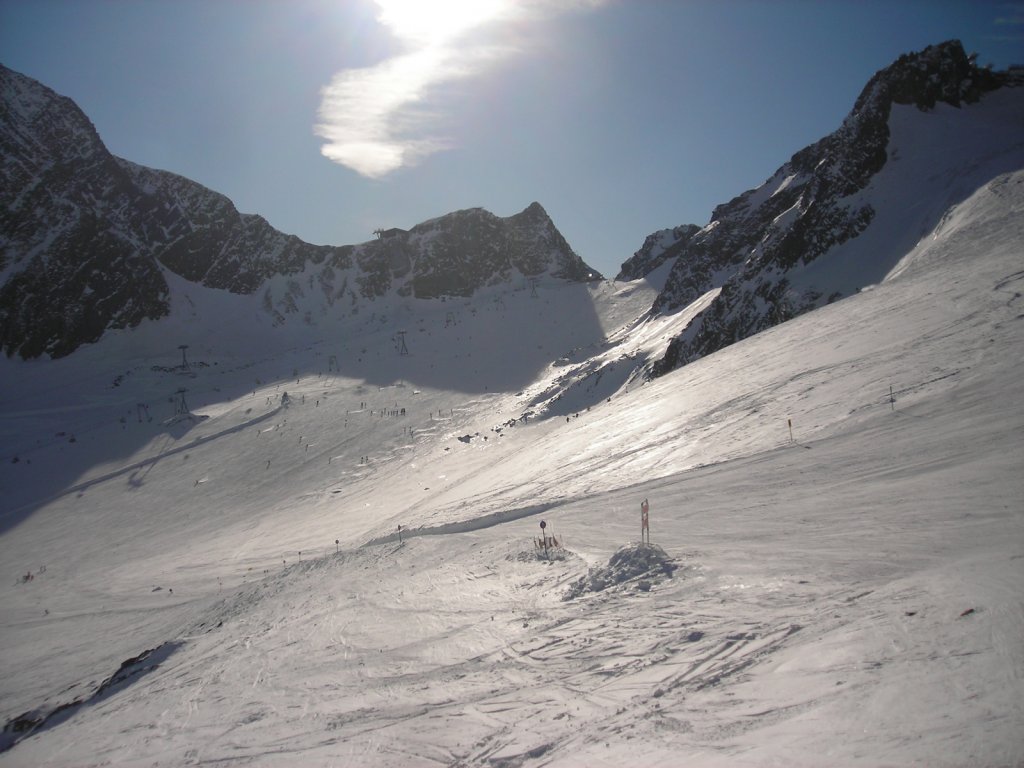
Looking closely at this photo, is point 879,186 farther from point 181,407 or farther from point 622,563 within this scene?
point 181,407

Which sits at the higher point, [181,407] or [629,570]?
[181,407]

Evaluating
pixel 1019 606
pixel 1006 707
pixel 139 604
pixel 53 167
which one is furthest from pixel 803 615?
pixel 53 167

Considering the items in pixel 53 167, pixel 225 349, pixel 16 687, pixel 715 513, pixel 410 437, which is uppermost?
pixel 53 167

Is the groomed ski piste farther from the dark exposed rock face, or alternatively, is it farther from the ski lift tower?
the dark exposed rock face

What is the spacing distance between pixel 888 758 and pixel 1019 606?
2.70 metres

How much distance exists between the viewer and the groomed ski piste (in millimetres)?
5918

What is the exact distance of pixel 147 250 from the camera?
299 feet

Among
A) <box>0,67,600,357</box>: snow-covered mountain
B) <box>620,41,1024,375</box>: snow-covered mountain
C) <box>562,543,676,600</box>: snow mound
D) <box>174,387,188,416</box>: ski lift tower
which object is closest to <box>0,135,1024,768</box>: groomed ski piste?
<box>562,543,676,600</box>: snow mound

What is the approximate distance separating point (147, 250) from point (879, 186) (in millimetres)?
94949

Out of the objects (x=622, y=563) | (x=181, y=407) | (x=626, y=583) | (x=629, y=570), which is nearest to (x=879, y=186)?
(x=622, y=563)

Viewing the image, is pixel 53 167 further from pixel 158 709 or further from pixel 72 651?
pixel 158 709

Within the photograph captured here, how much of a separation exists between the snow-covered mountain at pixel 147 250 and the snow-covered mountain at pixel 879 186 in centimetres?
6245

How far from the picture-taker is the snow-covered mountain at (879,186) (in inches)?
1163

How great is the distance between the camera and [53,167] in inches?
3381
